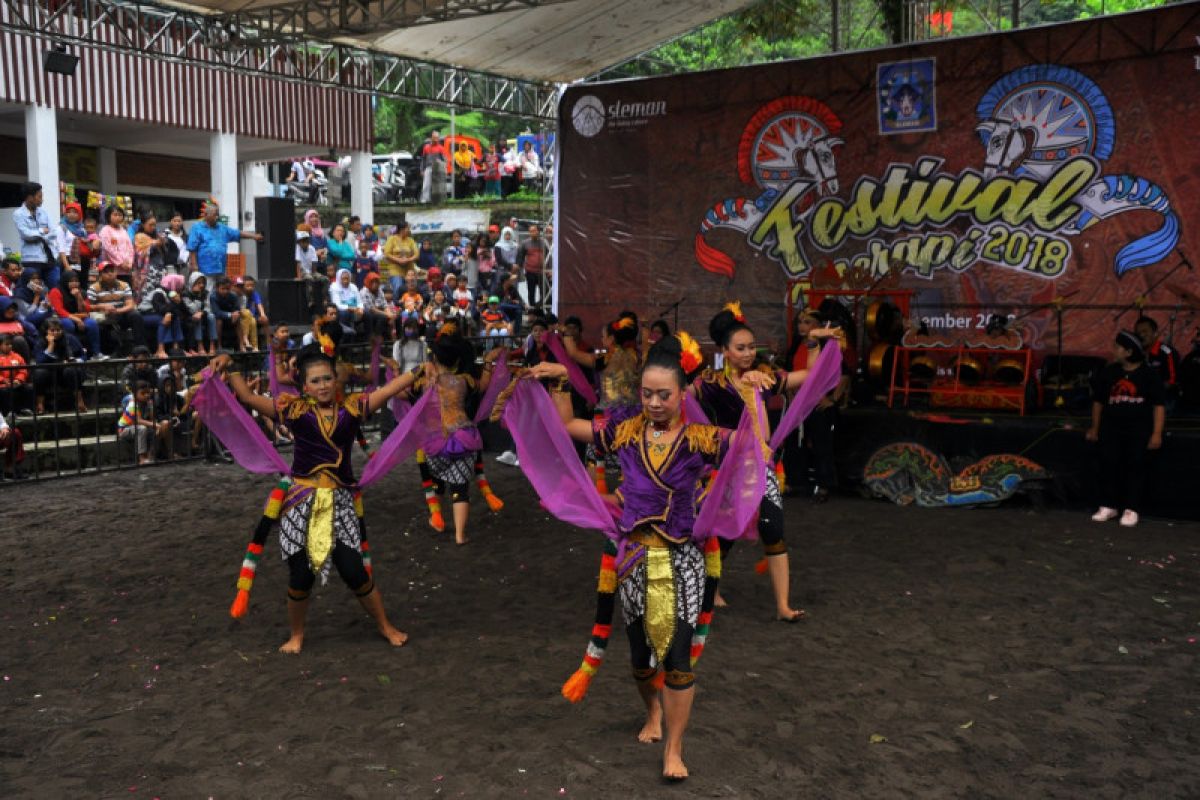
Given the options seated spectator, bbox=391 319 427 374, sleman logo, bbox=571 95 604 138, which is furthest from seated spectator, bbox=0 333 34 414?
sleman logo, bbox=571 95 604 138

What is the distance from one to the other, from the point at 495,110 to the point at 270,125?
29.6 feet

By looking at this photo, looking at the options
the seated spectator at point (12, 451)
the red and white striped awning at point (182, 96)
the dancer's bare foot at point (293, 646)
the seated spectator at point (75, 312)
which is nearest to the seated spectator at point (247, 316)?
the seated spectator at point (75, 312)

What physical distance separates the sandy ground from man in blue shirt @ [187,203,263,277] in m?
7.85

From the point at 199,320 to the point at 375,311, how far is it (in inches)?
127

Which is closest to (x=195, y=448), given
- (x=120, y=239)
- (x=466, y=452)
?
(x=120, y=239)

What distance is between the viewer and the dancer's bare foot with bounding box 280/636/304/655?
239 inches

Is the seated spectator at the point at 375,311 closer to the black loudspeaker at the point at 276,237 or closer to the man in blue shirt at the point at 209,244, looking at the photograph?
the black loudspeaker at the point at 276,237

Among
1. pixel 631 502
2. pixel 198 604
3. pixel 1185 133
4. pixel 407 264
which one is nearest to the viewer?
pixel 631 502

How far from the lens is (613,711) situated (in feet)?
16.9

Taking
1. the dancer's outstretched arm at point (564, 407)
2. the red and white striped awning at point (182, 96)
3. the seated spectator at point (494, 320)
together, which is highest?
the red and white striped awning at point (182, 96)

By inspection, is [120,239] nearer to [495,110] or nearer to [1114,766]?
[495,110]

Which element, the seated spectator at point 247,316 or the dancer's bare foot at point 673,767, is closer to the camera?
the dancer's bare foot at point 673,767

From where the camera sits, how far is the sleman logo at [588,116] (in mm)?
14586

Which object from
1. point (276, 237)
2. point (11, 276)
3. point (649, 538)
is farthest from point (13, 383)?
point (649, 538)
